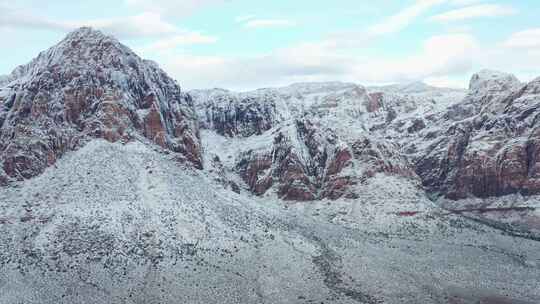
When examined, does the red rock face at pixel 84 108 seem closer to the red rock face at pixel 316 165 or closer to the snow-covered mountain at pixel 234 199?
the snow-covered mountain at pixel 234 199

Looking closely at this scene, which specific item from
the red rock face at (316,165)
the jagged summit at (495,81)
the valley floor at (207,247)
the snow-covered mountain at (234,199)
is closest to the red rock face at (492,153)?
the snow-covered mountain at (234,199)

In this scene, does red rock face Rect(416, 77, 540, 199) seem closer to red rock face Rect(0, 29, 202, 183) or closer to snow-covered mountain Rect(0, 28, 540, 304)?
snow-covered mountain Rect(0, 28, 540, 304)

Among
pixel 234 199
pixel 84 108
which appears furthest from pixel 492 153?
pixel 84 108

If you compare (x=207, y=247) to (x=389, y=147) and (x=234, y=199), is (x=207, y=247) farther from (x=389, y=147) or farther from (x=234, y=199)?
(x=389, y=147)

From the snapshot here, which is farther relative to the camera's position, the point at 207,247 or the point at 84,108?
the point at 84,108

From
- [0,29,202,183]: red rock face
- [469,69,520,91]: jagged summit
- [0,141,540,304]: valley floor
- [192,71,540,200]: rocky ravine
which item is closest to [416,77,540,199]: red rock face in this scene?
[192,71,540,200]: rocky ravine

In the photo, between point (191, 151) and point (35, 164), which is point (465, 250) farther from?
point (35, 164)
